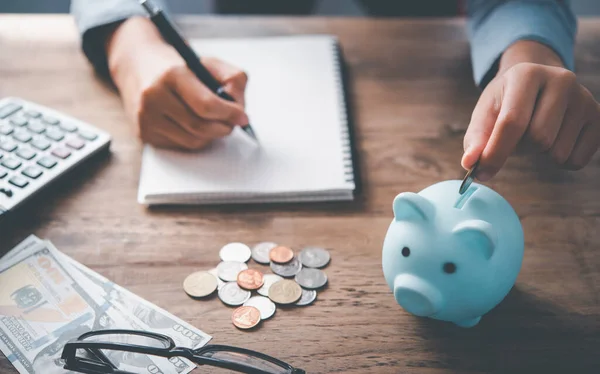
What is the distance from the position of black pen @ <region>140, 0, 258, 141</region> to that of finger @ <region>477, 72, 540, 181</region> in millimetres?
334

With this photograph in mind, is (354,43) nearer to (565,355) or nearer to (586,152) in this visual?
(586,152)

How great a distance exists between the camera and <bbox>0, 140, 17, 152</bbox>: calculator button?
0.76 metres

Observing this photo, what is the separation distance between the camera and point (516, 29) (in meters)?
0.88

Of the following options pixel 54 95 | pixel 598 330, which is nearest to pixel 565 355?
pixel 598 330

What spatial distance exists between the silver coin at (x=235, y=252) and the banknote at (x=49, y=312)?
104mm

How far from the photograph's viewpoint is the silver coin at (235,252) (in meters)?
0.67

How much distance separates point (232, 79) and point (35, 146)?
271 millimetres

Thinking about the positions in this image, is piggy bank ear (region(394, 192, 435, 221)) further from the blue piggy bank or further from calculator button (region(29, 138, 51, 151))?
calculator button (region(29, 138, 51, 151))

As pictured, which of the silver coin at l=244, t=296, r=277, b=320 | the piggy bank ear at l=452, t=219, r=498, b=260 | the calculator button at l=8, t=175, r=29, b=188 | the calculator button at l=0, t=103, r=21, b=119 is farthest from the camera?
the calculator button at l=0, t=103, r=21, b=119

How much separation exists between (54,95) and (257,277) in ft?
1.56

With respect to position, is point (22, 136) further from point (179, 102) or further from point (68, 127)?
point (179, 102)

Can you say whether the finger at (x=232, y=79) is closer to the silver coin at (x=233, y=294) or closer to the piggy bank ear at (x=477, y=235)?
the silver coin at (x=233, y=294)

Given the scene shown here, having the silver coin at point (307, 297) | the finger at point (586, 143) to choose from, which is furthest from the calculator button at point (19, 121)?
the finger at point (586, 143)

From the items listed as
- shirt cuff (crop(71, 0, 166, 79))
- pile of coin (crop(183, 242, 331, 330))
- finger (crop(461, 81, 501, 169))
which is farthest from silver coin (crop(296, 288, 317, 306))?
shirt cuff (crop(71, 0, 166, 79))
